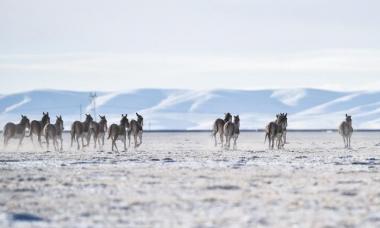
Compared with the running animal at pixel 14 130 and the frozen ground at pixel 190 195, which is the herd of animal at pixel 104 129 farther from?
the frozen ground at pixel 190 195


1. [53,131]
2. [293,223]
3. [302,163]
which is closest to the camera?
[293,223]

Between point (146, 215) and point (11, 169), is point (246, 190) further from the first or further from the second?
point (11, 169)

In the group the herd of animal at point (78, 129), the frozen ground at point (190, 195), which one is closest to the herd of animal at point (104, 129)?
the herd of animal at point (78, 129)

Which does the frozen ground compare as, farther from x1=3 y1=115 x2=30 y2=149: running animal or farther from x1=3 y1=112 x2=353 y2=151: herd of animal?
x1=3 y1=115 x2=30 y2=149: running animal

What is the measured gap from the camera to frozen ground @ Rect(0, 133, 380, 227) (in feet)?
55.6

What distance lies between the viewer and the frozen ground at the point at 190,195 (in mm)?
16953

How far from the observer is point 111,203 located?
63.4ft

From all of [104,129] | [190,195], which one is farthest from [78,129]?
[190,195]

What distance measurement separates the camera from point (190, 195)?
20.8 metres

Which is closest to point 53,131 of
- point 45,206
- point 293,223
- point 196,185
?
point 196,185

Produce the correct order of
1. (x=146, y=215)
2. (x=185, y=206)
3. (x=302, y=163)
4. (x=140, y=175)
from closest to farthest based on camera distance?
(x=146, y=215)
(x=185, y=206)
(x=140, y=175)
(x=302, y=163)

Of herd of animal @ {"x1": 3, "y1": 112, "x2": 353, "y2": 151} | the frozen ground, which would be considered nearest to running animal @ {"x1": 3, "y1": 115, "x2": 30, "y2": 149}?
herd of animal @ {"x1": 3, "y1": 112, "x2": 353, "y2": 151}

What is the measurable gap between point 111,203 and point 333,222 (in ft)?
17.1

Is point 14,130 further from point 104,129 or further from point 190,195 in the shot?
point 190,195
